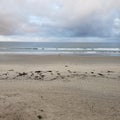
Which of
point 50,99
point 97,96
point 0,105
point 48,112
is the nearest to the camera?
point 48,112

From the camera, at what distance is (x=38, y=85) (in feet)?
23.1

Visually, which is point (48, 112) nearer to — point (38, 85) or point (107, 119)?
point (107, 119)

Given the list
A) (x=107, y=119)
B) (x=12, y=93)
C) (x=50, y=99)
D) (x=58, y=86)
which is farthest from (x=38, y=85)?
(x=107, y=119)

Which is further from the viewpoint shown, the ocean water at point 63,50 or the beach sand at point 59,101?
the ocean water at point 63,50

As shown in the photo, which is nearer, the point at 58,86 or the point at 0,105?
the point at 0,105

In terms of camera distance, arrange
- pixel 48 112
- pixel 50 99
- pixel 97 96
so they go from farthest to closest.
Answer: pixel 97 96, pixel 50 99, pixel 48 112

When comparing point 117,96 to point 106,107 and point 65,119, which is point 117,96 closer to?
point 106,107

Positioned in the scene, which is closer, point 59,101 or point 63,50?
point 59,101

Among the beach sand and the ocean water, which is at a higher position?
the ocean water

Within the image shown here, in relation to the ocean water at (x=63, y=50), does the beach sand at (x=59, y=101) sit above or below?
below

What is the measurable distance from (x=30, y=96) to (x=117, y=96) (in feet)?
8.03

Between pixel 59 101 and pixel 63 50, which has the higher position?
pixel 63 50

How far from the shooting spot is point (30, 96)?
5.61 m

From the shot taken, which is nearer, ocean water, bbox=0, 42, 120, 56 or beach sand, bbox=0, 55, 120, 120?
beach sand, bbox=0, 55, 120, 120
